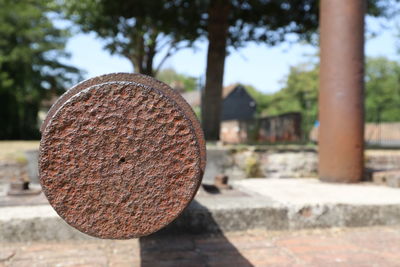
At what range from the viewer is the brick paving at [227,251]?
85.8 inches

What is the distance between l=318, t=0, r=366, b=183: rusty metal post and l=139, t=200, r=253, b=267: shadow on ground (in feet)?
6.06

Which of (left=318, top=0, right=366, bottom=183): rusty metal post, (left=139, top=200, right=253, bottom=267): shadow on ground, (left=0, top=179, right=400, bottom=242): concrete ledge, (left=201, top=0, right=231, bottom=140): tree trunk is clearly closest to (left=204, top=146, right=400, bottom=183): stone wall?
(left=318, top=0, right=366, bottom=183): rusty metal post

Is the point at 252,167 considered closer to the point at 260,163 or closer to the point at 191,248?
the point at 260,163

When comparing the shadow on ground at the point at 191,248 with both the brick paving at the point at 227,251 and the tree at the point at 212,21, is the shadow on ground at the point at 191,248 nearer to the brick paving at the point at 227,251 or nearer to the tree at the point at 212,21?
the brick paving at the point at 227,251

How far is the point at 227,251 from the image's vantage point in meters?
2.40

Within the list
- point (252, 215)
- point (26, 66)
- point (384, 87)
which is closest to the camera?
point (252, 215)

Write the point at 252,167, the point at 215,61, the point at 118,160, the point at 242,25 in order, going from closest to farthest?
the point at 118,160 < the point at 252,167 < the point at 215,61 < the point at 242,25

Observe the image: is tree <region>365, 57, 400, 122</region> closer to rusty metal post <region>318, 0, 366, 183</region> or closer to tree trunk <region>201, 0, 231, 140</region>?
tree trunk <region>201, 0, 231, 140</region>

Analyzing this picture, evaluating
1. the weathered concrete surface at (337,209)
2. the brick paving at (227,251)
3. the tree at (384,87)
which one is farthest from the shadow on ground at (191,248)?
the tree at (384,87)

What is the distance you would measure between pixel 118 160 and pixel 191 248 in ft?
4.47

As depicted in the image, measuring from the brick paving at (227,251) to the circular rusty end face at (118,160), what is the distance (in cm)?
98

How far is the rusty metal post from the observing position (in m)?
3.95

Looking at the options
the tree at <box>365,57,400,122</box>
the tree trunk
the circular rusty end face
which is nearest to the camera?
the circular rusty end face

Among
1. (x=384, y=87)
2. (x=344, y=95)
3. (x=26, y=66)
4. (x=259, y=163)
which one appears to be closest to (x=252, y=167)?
(x=259, y=163)
